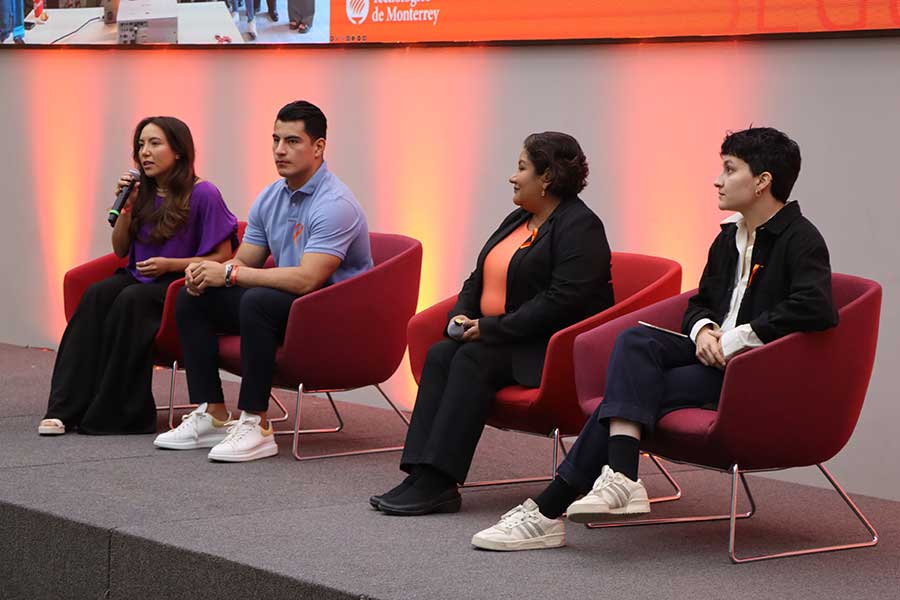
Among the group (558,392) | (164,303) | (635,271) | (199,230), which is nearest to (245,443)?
(164,303)

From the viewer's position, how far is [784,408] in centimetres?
327

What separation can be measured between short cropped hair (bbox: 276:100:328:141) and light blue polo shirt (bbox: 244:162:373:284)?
134 millimetres

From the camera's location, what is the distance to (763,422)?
3.25 metres

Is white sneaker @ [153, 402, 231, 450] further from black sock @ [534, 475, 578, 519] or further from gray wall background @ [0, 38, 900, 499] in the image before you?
black sock @ [534, 475, 578, 519]

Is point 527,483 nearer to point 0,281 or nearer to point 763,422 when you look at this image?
point 763,422

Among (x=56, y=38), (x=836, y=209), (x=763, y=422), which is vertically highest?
(x=56, y=38)

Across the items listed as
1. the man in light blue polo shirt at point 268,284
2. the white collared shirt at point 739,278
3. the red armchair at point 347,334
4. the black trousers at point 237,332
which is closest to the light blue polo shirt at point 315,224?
the man in light blue polo shirt at point 268,284

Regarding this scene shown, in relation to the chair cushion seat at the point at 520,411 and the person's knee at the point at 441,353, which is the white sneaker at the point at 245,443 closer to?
the person's knee at the point at 441,353

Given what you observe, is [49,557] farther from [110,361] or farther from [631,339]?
[631,339]

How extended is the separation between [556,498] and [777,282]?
79cm

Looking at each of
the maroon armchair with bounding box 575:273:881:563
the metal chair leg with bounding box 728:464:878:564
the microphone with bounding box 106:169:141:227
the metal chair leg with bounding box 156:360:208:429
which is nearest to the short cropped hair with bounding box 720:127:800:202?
the maroon armchair with bounding box 575:273:881:563

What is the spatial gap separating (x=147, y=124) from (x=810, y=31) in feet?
7.89

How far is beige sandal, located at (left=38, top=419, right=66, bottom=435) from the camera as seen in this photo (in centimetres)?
479

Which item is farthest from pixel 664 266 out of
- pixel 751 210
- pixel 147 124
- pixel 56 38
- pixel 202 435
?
pixel 56 38
